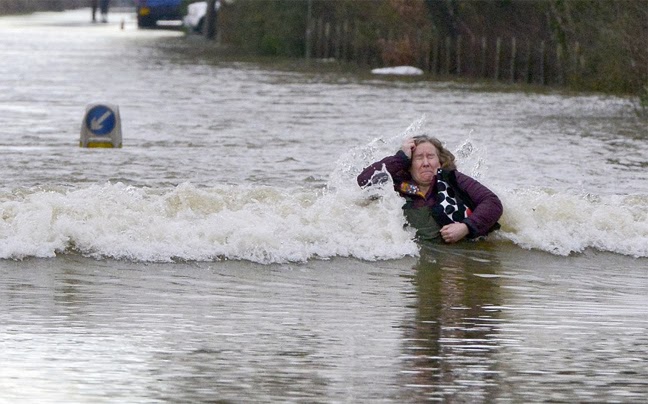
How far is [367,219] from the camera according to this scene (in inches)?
466

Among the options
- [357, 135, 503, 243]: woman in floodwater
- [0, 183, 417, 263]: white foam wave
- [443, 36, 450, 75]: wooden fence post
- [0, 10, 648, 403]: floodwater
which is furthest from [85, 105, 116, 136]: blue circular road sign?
[443, 36, 450, 75]: wooden fence post

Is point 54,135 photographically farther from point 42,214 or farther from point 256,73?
point 256,73

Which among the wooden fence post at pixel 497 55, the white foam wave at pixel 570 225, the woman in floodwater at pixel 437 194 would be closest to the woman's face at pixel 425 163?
the woman in floodwater at pixel 437 194

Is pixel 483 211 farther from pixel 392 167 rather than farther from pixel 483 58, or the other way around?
pixel 483 58

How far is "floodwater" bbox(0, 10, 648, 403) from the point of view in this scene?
23.7ft

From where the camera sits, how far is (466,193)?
1177 cm

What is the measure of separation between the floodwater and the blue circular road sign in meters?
0.34

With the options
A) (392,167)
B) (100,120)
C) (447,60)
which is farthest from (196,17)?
(392,167)

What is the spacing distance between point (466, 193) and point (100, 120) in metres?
9.77

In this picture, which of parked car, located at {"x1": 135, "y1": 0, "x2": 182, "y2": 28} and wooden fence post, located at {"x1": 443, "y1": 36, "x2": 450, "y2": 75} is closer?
wooden fence post, located at {"x1": 443, "y1": 36, "x2": 450, "y2": 75}

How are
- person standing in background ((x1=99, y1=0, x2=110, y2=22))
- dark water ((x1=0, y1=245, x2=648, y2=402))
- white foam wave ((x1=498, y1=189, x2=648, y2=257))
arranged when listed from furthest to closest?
person standing in background ((x1=99, y1=0, x2=110, y2=22)), white foam wave ((x1=498, y1=189, x2=648, y2=257)), dark water ((x1=0, y1=245, x2=648, y2=402))

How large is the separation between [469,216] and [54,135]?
455 inches

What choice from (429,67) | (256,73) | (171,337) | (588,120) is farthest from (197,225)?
(429,67)

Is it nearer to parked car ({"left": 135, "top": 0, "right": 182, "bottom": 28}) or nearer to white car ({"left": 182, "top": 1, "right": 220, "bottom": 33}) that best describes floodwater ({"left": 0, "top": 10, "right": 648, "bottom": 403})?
white car ({"left": 182, "top": 1, "right": 220, "bottom": 33})
